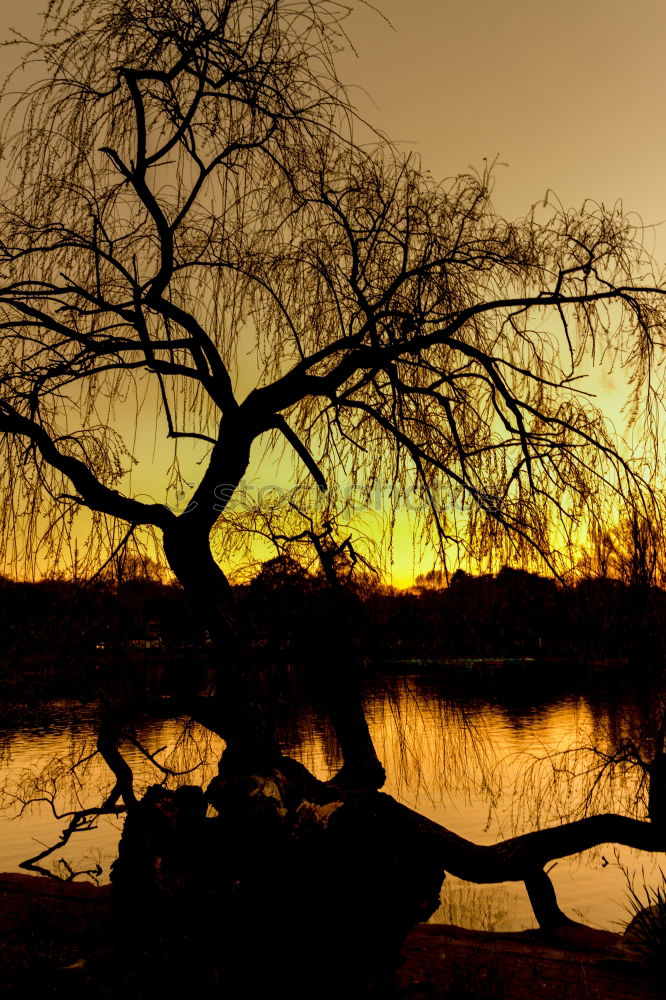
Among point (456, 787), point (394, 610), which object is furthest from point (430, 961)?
point (456, 787)

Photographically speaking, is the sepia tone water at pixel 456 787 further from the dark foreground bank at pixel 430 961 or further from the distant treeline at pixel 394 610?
the dark foreground bank at pixel 430 961

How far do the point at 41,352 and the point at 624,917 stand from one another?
346 inches

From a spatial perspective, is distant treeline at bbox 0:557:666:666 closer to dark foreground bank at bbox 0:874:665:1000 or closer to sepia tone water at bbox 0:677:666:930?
sepia tone water at bbox 0:677:666:930

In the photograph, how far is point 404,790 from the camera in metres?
14.3

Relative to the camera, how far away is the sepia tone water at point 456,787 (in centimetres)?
883

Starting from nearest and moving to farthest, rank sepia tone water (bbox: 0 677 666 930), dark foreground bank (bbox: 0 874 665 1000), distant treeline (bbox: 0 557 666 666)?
dark foreground bank (bbox: 0 874 665 1000)
distant treeline (bbox: 0 557 666 666)
sepia tone water (bbox: 0 677 666 930)

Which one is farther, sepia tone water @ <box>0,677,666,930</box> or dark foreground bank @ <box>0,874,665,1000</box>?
sepia tone water @ <box>0,677,666,930</box>

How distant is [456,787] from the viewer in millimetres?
15086

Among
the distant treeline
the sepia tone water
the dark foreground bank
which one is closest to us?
the dark foreground bank

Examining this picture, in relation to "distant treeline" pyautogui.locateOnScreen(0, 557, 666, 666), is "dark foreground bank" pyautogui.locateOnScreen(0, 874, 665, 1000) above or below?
below

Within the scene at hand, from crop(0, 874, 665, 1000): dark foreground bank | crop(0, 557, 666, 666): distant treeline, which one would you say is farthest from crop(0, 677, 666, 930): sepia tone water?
crop(0, 874, 665, 1000): dark foreground bank

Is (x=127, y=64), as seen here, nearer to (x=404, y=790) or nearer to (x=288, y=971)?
(x=288, y=971)

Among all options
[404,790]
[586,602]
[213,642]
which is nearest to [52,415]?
[213,642]

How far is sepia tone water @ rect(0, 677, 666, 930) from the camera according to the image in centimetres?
883
